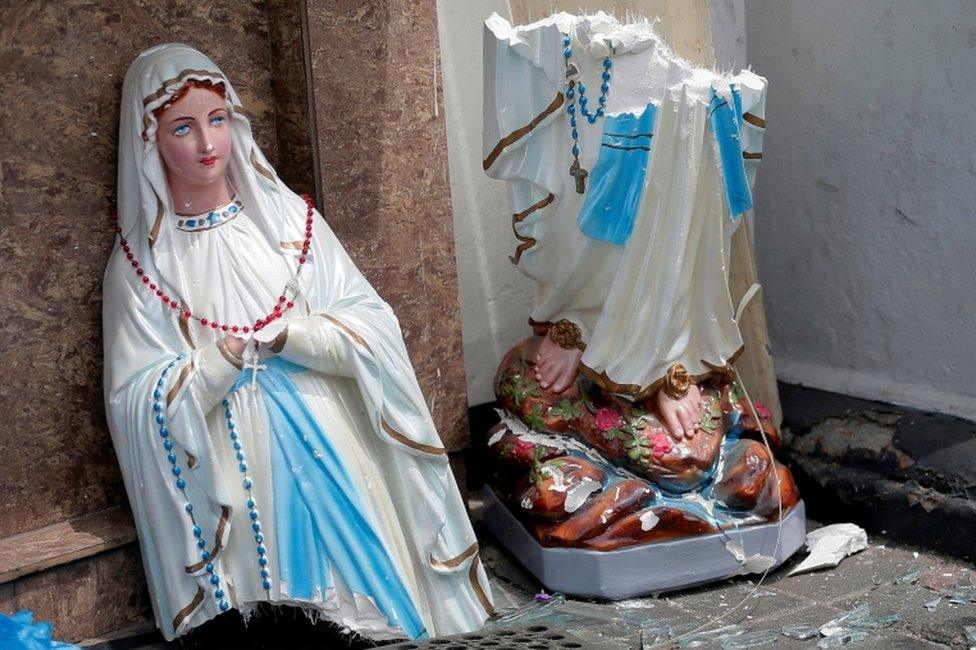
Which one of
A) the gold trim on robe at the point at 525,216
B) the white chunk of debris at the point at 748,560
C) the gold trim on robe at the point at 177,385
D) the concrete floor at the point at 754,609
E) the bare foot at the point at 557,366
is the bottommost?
the concrete floor at the point at 754,609

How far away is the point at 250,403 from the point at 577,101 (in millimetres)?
1255

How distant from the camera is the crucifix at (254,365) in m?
3.84

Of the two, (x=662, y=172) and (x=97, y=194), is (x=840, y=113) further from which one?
(x=97, y=194)

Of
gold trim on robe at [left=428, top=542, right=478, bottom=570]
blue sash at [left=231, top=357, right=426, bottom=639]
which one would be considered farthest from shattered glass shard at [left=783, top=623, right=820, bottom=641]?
blue sash at [left=231, top=357, right=426, bottom=639]

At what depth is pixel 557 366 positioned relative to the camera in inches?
180

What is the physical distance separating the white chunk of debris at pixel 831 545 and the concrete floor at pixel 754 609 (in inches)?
0.9

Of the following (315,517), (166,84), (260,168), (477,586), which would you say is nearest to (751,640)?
(477,586)

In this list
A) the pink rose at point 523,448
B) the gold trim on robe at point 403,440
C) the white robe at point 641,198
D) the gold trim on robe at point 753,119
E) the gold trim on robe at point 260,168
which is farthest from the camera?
the pink rose at point 523,448

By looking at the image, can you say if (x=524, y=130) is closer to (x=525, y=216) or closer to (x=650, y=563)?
(x=525, y=216)

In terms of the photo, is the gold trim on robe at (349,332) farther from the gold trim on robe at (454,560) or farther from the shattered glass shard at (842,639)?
the shattered glass shard at (842,639)

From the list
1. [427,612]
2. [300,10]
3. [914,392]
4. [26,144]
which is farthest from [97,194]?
[914,392]

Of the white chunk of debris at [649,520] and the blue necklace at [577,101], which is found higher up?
the blue necklace at [577,101]

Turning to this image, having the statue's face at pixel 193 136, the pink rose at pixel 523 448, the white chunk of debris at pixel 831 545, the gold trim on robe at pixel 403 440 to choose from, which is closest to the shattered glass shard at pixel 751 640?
the white chunk of debris at pixel 831 545

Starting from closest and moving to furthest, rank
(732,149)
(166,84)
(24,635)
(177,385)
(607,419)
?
(24,635) < (177,385) < (166,84) < (732,149) < (607,419)
